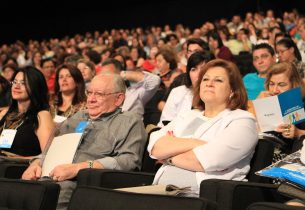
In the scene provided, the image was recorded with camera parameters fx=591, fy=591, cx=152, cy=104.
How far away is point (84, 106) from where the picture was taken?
16.3 ft

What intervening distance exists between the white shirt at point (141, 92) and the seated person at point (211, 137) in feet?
6.56

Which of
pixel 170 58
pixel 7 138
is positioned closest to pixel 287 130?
pixel 7 138

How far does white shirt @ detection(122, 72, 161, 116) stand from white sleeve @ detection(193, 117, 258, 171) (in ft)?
8.02

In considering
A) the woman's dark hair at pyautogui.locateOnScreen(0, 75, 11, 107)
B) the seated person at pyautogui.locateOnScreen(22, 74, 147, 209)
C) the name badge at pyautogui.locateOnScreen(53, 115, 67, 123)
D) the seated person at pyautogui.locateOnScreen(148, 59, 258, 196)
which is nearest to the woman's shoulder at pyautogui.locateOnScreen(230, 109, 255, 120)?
the seated person at pyautogui.locateOnScreen(148, 59, 258, 196)

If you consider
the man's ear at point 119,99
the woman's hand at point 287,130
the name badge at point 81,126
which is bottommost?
the name badge at point 81,126

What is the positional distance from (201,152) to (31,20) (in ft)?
60.1

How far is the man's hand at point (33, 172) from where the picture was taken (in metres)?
3.57

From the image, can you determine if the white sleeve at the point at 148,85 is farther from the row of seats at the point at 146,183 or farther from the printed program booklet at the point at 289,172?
the printed program booklet at the point at 289,172

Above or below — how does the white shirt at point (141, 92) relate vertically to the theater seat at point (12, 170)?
above

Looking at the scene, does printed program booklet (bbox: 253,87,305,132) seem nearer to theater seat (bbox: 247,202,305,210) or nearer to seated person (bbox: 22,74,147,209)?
seated person (bbox: 22,74,147,209)

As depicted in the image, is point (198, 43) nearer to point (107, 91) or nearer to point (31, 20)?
point (107, 91)

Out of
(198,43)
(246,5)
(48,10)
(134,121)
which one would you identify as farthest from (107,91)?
(48,10)

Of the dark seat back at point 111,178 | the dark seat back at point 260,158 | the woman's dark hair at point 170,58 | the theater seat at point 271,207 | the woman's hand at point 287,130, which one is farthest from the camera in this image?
the woman's dark hair at point 170,58

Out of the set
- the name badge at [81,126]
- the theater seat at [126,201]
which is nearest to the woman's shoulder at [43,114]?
the name badge at [81,126]
